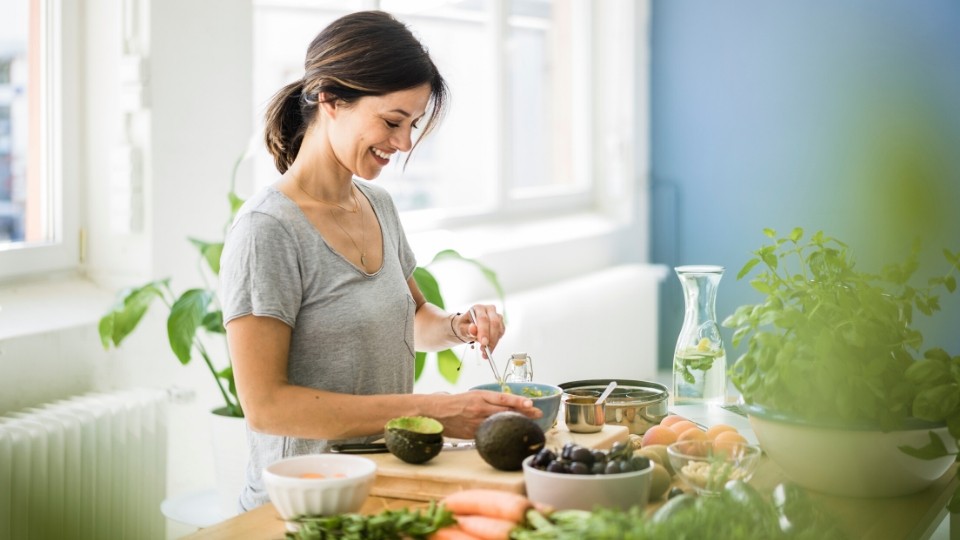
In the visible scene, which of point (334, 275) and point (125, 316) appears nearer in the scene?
point (334, 275)

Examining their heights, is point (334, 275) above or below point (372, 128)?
below

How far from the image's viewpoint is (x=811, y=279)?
4.75 feet

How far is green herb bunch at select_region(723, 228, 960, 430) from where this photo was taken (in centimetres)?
131

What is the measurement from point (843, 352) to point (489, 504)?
489 millimetres

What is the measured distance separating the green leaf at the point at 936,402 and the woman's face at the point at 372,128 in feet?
2.97

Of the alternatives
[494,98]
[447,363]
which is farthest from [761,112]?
[447,363]

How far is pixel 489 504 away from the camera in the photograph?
1176mm

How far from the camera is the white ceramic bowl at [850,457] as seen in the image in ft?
4.43

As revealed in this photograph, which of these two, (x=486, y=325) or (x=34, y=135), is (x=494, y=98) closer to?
(x=34, y=135)

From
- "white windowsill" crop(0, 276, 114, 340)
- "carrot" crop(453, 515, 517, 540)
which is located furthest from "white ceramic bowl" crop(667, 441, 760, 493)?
"white windowsill" crop(0, 276, 114, 340)

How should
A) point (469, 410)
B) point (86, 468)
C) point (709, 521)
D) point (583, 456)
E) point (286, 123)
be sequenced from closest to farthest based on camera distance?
point (709, 521), point (583, 456), point (469, 410), point (286, 123), point (86, 468)

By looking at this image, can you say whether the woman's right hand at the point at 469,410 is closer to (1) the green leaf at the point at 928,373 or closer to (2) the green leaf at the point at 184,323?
(1) the green leaf at the point at 928,373

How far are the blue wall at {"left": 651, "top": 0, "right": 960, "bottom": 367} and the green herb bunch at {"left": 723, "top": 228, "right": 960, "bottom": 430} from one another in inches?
117

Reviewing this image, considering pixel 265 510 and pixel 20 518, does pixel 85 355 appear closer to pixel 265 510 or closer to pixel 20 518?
pixel 20 518
